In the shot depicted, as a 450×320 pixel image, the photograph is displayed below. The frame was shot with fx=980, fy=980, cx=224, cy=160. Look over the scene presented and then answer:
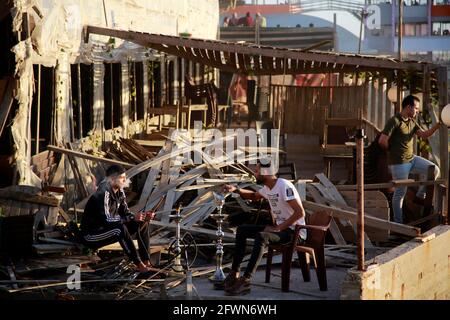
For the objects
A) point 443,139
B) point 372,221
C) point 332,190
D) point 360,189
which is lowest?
point 372,221

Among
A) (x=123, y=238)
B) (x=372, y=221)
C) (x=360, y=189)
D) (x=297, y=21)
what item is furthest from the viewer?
(x=297, y=21)

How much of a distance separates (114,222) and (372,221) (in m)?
3.46

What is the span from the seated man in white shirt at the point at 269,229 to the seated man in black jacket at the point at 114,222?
1.12 m

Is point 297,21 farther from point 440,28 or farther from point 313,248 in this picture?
point 313,248

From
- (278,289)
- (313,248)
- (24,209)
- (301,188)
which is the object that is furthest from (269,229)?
(301,188)

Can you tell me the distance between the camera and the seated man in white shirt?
33.6 ft

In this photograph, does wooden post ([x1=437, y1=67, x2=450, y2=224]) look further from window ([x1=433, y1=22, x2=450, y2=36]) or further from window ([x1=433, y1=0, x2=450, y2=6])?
window ([x1=433, y1=0, x2=450, y2=6])

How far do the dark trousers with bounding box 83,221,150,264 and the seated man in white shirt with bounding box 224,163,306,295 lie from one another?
116cm

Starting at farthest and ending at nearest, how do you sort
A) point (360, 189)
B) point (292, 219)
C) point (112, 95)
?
point (112, 95) < point (292, 219) < point (360, 189)

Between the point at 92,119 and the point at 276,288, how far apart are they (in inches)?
318

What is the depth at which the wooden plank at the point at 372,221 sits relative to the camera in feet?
39.0

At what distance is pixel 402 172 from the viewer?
14.2 m

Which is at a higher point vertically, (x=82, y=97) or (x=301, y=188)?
(x=82, y=97)

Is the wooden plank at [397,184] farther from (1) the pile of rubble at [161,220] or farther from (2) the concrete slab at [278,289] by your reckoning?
(2) the concrete slab at [278,289]
